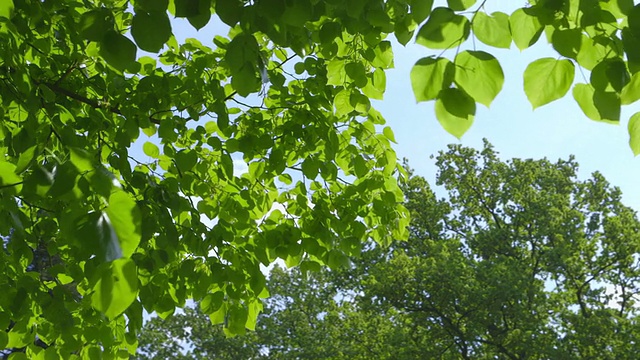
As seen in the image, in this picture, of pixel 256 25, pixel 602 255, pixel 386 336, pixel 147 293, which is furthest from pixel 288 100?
pixel 602 255

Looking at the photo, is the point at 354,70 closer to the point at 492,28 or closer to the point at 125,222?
the point at 492,28

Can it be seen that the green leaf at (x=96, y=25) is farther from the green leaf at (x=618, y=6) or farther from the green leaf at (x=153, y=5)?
the green leaf at (x=618, y=6)

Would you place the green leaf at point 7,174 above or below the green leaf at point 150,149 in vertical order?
below

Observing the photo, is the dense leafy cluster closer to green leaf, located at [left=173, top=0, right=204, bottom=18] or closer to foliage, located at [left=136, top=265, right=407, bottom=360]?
foliage, located at [left=136, top=265, right=407, bottom=360]

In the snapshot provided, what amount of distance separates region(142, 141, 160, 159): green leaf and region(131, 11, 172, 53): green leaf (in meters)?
3.14

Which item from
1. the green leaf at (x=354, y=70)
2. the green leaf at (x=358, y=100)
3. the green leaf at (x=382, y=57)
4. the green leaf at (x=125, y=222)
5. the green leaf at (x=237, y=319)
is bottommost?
the green leaf at (x=125, y=222)

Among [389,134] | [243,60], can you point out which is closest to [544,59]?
[243,60]

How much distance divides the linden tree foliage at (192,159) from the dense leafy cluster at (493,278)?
12.4 meters

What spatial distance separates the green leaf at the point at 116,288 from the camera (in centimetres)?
110

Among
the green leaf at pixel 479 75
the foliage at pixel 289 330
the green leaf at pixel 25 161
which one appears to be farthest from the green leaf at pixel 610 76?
the foliage at pixel 289 330

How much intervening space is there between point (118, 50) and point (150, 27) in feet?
0.51

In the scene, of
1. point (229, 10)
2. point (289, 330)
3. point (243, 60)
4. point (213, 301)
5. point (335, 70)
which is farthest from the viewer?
point (289, 330)

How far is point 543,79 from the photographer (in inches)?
58.5

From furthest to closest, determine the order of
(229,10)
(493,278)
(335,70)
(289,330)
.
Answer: (289,330)
(493,278)
(335,70)
(229,10)
